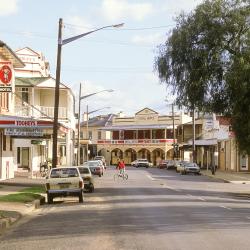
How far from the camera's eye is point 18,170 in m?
58.3

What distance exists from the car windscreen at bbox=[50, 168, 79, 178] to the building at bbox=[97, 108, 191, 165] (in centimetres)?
8745

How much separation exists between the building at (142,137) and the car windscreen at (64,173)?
8745 centimetres

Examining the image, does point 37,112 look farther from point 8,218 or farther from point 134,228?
point 134,228

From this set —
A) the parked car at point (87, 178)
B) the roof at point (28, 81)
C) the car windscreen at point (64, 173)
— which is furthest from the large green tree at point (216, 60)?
the roof at point (28, 81)

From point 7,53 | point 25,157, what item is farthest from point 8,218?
point 25,157

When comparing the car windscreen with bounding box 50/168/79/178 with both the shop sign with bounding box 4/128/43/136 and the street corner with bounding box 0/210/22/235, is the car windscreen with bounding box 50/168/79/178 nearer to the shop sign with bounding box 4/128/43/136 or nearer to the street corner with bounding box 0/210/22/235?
the street corner with bounding box 0/210/22/235

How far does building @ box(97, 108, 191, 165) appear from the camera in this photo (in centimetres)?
11712

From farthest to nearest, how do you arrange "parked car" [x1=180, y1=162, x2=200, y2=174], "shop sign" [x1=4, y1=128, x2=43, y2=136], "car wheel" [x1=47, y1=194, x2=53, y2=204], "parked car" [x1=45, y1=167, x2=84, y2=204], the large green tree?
1. "parked car" [x1=180, y1=162, x2=200, y2=174]
2. "shop sign" [x1=4, y1=128, x2=43, y2=136]
3. the large green tree
4. "car wheel" [x1=47, y1=194, x2=53, y2=204]
5. "parked car" [x1=45, y1=167, x2=84, y2=204]

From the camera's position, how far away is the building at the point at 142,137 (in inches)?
4611

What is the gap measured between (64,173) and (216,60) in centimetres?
1086

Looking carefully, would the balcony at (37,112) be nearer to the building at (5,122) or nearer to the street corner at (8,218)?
the building at (5,122)

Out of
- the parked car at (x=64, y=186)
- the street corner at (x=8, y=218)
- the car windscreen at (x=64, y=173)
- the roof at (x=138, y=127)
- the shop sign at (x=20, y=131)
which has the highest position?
the roof at (x=138, y=127)

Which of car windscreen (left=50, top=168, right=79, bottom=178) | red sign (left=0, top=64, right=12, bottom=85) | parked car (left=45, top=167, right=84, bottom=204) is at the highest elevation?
red sign (left=0, top=64, right=12, bottom=85)

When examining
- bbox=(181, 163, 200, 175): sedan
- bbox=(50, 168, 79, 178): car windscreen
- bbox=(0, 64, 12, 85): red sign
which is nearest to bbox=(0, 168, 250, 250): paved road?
bbox=(50, 168, 79, 178): car windscreen
